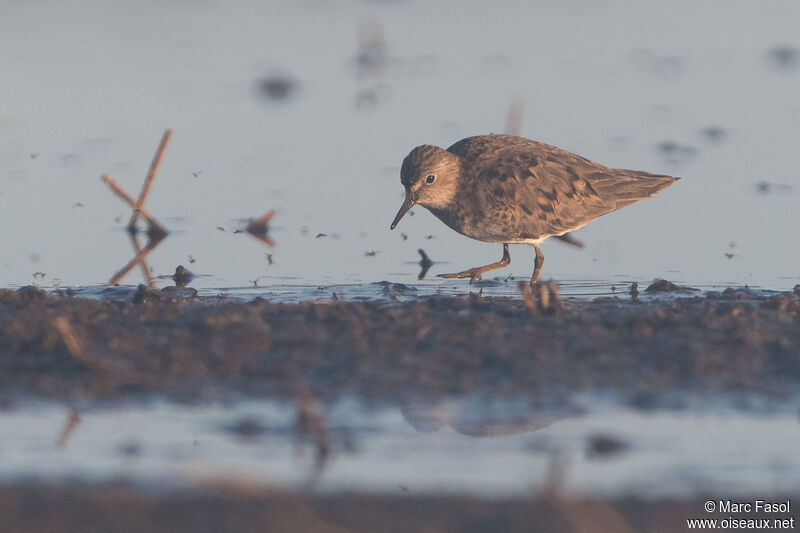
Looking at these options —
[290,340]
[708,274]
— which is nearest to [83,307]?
[290,340]

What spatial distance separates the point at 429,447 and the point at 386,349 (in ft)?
5.24

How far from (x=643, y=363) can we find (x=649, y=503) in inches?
86.4

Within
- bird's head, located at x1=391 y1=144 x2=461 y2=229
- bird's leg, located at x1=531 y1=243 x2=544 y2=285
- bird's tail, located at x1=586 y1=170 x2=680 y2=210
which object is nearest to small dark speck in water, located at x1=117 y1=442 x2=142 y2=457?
bird's head, located at x1=391 y1=144 x2=461 y2=229

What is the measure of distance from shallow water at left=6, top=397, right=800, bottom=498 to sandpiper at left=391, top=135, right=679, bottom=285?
4.55 m

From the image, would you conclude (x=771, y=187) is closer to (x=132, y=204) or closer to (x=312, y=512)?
(x=132, y=204)

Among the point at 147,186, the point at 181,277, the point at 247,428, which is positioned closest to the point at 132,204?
the point at 147,186

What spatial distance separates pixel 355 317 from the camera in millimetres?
8609

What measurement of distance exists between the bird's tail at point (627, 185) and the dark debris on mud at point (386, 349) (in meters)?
3.23

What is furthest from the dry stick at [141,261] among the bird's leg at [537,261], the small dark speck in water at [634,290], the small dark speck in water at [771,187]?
the small dark speck in water at [771,187]

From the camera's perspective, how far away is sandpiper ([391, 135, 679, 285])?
1157cm

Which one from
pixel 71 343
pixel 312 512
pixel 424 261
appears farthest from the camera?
pixel 424 261

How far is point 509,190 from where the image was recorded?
1157 cm

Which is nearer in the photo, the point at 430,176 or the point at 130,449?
the point at 130,449

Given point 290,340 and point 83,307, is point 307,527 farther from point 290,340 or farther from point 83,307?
point 83,307
